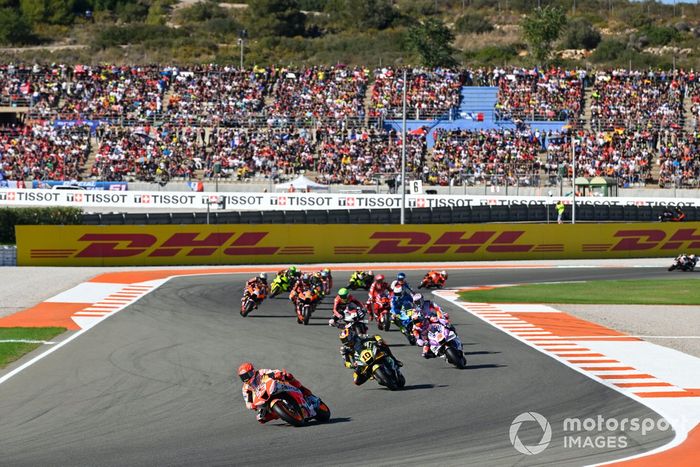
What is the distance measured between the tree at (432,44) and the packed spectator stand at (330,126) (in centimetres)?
1765

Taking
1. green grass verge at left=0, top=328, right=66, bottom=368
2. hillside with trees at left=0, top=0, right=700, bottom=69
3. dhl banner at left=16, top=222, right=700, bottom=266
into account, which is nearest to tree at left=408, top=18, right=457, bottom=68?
hillside with trees at left=0, top=0, right=700, bottom=69

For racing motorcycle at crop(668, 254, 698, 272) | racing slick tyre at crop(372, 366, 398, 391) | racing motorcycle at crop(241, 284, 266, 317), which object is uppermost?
racing slick tyre at crop(372, 366, 398, 391)

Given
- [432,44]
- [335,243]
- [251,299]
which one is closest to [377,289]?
[251,299]

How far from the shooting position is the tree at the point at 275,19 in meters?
124

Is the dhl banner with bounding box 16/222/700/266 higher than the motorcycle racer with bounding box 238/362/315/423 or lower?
lower

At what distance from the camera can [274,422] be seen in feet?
46.9

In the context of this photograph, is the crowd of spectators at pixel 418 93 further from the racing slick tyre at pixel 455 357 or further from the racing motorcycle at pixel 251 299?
the racing slick tyre at pixel 455 357

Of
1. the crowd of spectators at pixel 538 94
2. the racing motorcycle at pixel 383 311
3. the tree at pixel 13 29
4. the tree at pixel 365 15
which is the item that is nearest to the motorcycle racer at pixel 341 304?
the racing motorcycle at pixel 383 311

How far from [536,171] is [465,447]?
5819cm

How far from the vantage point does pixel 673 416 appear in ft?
47.6

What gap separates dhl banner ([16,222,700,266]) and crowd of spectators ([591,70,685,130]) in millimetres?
24769

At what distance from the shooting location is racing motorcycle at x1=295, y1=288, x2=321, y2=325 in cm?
2545

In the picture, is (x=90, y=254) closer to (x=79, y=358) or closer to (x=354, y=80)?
(x=79, y=358)

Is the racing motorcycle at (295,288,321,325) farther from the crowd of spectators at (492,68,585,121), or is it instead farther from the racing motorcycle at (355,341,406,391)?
the crowd of spectators at (492,68,585,121)
